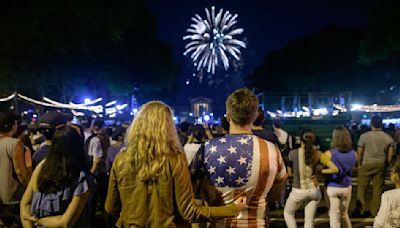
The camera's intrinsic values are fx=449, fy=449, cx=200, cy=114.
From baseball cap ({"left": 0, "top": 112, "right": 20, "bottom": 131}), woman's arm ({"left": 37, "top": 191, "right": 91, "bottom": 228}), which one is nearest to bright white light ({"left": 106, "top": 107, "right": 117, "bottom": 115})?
baseball cap ({"left": 0, "top": 112, "right": 20, "bottom": 131})

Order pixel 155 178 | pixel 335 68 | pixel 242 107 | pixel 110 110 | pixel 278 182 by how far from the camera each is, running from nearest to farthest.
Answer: pixel 155 178, pixel 242 107, pixel 278 182, pixel 110 110, pixel 335 68

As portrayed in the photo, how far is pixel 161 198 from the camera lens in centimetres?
326

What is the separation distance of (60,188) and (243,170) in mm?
1596

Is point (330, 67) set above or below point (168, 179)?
above

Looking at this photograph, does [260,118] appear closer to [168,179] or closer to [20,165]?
[20,165]

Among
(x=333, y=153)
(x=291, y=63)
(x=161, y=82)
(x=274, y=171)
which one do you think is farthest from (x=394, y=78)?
(x=274, y=171)

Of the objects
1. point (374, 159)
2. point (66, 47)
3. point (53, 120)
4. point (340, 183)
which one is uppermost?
point (66, 47)

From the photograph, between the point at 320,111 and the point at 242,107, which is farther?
the point at 320,111

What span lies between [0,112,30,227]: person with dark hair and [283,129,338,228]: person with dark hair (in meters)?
3.77

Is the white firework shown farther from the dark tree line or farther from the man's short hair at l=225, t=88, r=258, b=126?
the man's short hair at l=225, t=88, r=258, b=126

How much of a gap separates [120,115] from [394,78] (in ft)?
100

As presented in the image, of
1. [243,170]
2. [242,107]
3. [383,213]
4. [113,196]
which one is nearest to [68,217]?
[113,196]

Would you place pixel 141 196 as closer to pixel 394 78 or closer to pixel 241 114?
pixel 241 114

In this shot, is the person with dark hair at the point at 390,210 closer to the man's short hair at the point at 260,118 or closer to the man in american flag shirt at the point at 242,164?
the man in american flag shirt at the point at 242,164
